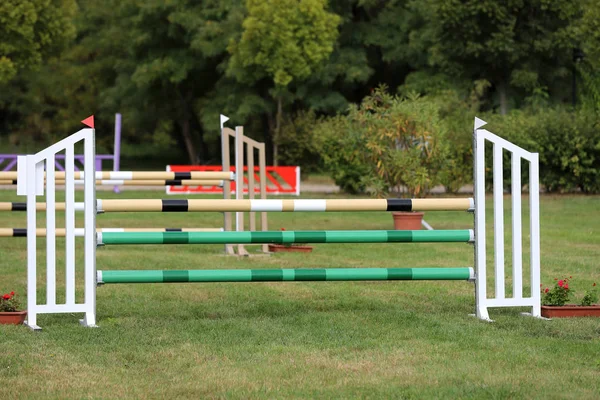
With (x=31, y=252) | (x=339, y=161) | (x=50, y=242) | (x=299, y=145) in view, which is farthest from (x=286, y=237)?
(x=299, y=145)

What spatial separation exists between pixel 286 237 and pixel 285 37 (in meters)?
27.9

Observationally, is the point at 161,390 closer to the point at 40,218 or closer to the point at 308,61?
the point at 40,218

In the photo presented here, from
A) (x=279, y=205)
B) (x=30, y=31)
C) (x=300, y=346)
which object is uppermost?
(x=30, y=31)

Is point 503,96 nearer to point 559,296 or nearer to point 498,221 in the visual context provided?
point 559,296

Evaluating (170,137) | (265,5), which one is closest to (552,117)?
(265,5)

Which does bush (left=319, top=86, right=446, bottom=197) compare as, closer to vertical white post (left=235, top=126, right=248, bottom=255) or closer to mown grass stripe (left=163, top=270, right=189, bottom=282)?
vertical white post (left=235, top=126, right=248, bottom=255)

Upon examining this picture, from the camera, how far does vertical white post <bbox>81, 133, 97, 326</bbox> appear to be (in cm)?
786

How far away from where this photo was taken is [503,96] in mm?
38969

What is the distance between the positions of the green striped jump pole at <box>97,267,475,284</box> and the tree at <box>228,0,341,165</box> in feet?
87.4

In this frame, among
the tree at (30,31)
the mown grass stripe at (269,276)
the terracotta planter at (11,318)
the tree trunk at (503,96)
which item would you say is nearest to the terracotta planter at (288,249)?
the mown grass stripe at (269,276)

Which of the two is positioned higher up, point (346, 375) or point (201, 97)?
point (201, 97)

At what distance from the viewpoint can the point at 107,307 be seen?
9.02 meters

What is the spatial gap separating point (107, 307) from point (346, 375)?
10.9 feet

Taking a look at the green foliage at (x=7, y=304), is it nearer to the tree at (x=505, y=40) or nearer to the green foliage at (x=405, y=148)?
the green foliage at (x=405, y=148)
